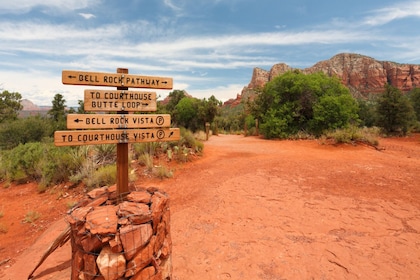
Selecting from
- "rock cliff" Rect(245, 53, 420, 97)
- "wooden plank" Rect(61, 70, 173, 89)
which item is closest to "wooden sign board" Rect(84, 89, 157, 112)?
"wooden plank" Rect(61, 70, 173, 89)

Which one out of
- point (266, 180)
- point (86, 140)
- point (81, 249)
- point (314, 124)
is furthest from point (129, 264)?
point (314, 124)

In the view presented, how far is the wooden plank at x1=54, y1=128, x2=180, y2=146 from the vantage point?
9.00ft

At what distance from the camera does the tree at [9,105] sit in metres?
25.6

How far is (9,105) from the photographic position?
27250mm

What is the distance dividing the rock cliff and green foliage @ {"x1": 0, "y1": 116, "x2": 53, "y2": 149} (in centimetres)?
7537

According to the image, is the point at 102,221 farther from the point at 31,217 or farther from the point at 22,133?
the point at 22,133

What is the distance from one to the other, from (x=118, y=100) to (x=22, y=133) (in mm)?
17555

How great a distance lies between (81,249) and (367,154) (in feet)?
34.5

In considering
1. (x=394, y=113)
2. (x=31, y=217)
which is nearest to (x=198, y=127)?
(x=394, y=113)

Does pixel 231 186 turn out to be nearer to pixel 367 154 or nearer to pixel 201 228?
pixel 201 228

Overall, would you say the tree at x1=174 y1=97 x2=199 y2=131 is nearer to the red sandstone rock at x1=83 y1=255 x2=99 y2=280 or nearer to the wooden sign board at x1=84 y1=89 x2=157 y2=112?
the wooden sign board at x1=84 y1=89 x2=157 y2=112

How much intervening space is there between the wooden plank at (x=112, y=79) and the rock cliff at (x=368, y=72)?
270 feet

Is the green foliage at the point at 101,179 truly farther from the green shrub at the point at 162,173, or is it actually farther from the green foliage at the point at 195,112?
the green foliage at the point at 195,112

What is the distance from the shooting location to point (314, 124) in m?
15.1
